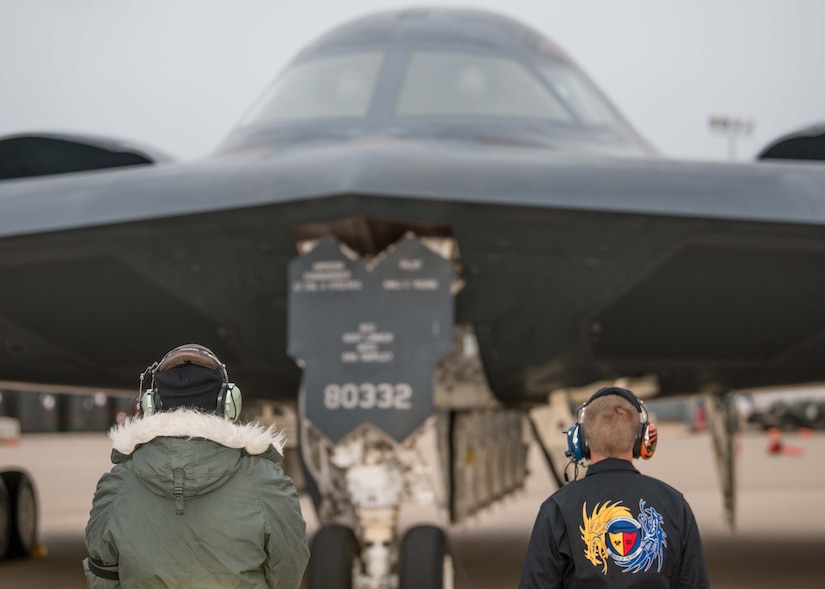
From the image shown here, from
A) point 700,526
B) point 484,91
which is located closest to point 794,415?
point 700,526

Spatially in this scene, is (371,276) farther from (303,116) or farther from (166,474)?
(166,474)

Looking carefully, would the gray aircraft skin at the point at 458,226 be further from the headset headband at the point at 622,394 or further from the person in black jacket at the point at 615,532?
the person in black jacket at the point at 615,532

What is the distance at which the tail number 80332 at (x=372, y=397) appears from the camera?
627 cm

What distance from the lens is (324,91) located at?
8.30 metres

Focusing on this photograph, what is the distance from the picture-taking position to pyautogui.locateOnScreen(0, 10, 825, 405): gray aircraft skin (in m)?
6.27

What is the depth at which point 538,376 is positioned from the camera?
28.6 feet

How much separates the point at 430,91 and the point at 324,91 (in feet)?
2.62

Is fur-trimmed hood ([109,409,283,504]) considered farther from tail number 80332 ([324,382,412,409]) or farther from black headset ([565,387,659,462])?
tail number 80332 ([324,382,412,409])

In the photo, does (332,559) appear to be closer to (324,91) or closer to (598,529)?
(324,91)

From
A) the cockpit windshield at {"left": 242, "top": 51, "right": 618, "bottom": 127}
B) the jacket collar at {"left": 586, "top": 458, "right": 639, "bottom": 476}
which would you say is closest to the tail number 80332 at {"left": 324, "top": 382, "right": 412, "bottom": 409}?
the cockpit windshield at {"left": 242, "top": 51, "right": 618, "bottom": 127}

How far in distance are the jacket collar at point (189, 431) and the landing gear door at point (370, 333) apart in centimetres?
361

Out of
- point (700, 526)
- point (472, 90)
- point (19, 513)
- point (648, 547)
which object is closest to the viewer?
point (648, 547)

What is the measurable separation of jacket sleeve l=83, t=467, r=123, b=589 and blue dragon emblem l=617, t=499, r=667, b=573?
1178mm

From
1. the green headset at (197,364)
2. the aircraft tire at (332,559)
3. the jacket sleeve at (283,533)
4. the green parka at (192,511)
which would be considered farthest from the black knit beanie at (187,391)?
the aircraft tire at (332,559)
